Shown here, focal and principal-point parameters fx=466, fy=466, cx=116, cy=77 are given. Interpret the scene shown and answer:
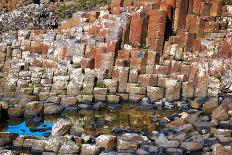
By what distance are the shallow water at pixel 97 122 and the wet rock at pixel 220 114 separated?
2.22 m

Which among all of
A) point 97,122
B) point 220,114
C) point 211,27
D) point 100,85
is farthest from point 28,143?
point 211,27

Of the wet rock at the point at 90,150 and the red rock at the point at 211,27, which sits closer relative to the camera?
the wet rock at the point at 90,150

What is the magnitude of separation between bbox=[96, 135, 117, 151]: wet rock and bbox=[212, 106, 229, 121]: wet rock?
4.65 m

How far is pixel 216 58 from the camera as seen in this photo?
879 inches

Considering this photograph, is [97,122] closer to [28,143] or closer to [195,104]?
[28,143]

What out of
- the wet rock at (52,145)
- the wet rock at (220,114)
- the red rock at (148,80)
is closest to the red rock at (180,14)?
the red rock at (148,80)

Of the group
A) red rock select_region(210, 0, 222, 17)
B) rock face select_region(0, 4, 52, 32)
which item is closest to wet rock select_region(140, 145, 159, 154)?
red rock select_region(210, 0, 222, 17)

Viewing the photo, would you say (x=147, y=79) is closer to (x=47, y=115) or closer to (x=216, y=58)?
(x=216, y=58)

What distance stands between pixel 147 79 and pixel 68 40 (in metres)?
4.90

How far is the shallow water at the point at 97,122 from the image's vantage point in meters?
18.0

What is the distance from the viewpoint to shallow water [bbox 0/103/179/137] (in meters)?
18.0

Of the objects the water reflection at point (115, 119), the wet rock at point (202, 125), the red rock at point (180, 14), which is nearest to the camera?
the wet rock at point (202, 125)

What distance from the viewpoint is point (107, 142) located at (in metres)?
15.5

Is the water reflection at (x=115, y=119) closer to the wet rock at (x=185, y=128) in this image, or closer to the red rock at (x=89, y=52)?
the wet rock at (x=185, y=128)
